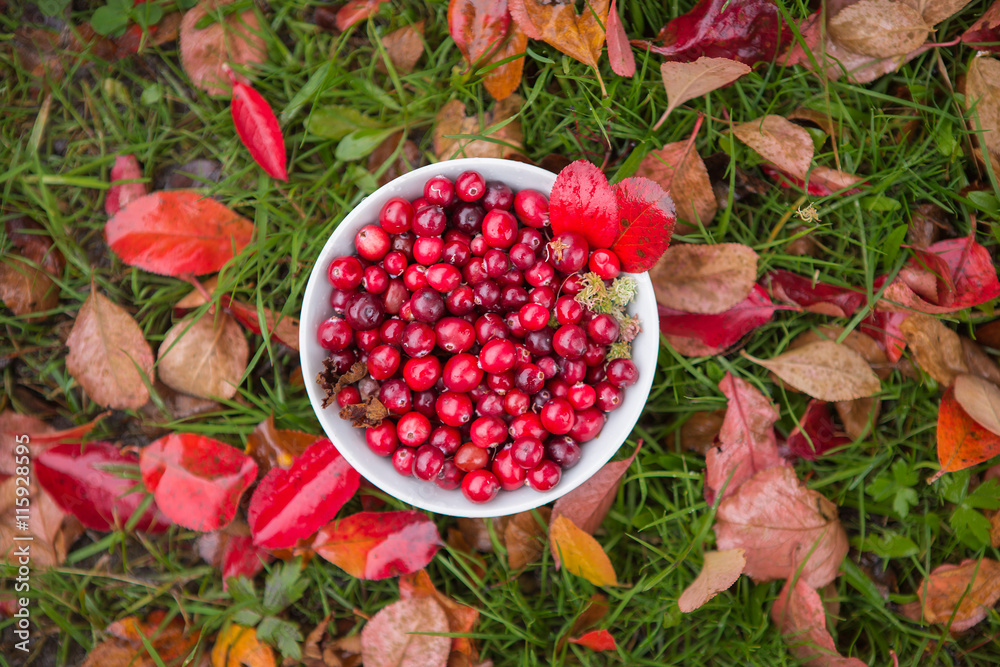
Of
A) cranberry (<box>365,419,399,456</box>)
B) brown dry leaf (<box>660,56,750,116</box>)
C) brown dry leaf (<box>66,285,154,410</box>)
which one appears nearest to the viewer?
cranberry (<box>365,419,399,456</box>)

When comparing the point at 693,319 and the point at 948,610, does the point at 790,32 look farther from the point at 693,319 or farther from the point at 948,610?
the point at 948,610

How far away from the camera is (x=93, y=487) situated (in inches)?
99.1

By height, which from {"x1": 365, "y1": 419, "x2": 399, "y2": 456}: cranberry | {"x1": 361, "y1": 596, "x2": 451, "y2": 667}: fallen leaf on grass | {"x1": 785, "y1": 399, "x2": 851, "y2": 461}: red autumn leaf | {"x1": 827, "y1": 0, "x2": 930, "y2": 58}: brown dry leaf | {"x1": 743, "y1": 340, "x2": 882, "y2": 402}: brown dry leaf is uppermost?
{"x1": 827, "y1": 0, "x2": 930, "y2": 58}: brown dry leaf

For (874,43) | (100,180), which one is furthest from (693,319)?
(100,180)

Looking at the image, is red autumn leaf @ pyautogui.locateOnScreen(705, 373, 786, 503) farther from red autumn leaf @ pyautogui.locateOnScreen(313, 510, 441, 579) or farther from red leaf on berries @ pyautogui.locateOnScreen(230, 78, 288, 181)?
red leaf on berries @ pyautogui.locateOnScreen(230, 78, 288, 181)

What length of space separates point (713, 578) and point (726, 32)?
1.92m

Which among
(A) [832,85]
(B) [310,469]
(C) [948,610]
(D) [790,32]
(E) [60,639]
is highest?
(D) [790,32]

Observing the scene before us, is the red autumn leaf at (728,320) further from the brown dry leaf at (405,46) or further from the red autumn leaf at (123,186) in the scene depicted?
the red autumn leaf at (123,186)

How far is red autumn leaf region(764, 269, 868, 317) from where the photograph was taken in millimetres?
2514

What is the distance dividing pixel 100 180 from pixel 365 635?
2040 mm

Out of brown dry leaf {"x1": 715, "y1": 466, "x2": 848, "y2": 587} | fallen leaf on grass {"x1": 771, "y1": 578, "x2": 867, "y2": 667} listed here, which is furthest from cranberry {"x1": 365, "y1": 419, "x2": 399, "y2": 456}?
fallen leaf on grass {"x1": 771, "y1": 578, "x2": 867, "y2": 667}

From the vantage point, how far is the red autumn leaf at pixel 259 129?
2475 millimetres

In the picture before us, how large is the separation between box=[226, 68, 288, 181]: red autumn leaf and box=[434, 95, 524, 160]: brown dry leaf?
0.59 meters

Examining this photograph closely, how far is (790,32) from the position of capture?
2.42 m
